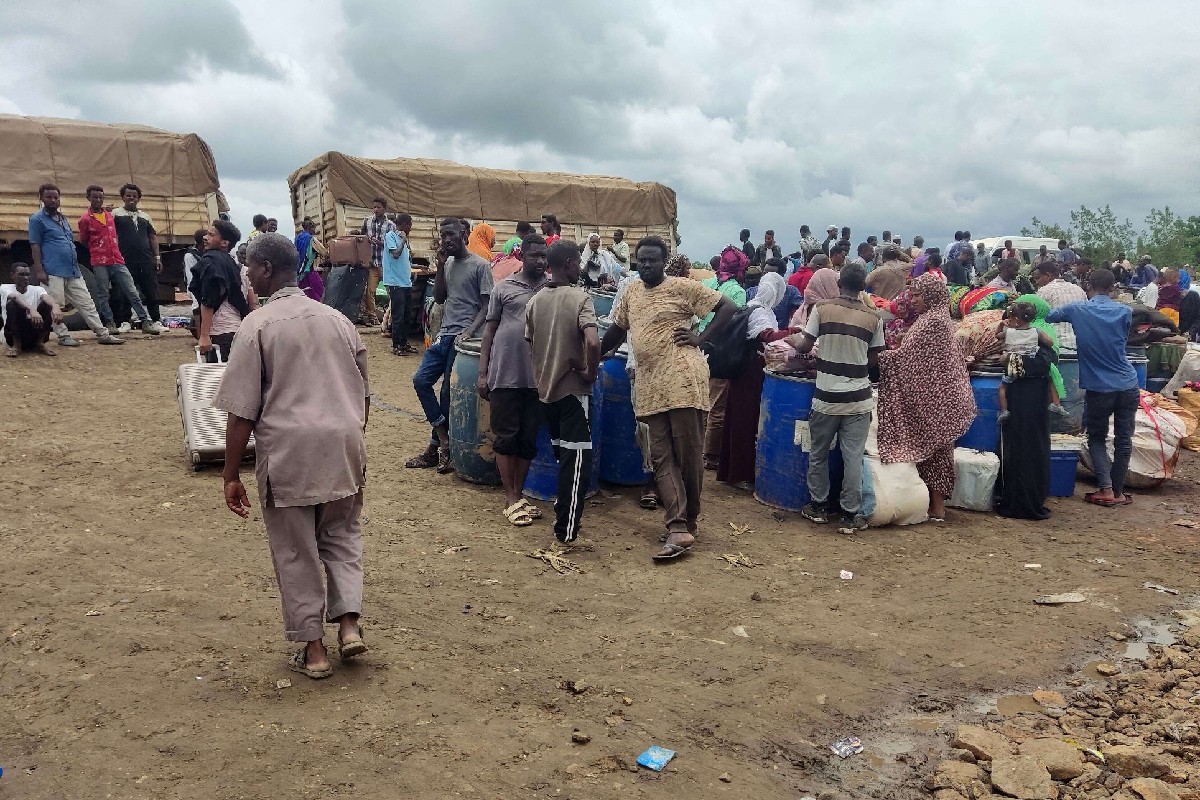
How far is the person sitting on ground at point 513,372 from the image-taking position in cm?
575

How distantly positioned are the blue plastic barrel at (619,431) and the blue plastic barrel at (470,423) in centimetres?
84

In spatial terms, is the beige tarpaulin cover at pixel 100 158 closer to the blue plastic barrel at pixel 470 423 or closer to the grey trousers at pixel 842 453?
the blue plastic barrel at pixel 470 423

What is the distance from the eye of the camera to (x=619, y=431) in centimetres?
670

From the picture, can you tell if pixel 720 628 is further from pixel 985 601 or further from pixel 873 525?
pixel 873 525

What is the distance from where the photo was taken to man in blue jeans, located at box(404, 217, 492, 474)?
6.41m

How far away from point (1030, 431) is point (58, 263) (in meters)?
10.1

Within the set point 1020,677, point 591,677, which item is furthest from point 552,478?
point 1020,677

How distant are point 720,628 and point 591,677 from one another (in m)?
0.89

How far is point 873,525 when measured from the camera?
6355mm

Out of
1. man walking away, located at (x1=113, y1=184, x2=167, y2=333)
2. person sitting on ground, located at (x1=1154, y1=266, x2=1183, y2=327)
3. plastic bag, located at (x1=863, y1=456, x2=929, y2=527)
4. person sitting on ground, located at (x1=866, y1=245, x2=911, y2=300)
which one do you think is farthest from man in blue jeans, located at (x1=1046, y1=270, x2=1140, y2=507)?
man walking away, located at (x1=113, y1=184, x2=167, y2=333)

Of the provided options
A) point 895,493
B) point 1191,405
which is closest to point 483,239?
point 895,493

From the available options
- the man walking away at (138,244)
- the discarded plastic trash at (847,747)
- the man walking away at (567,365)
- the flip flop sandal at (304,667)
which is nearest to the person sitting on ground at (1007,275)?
the man walking away at (567,365)

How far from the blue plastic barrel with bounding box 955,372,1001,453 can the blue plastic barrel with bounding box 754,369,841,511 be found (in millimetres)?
1276

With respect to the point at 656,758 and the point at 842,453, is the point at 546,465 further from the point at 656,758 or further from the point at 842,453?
the point at 656,758
